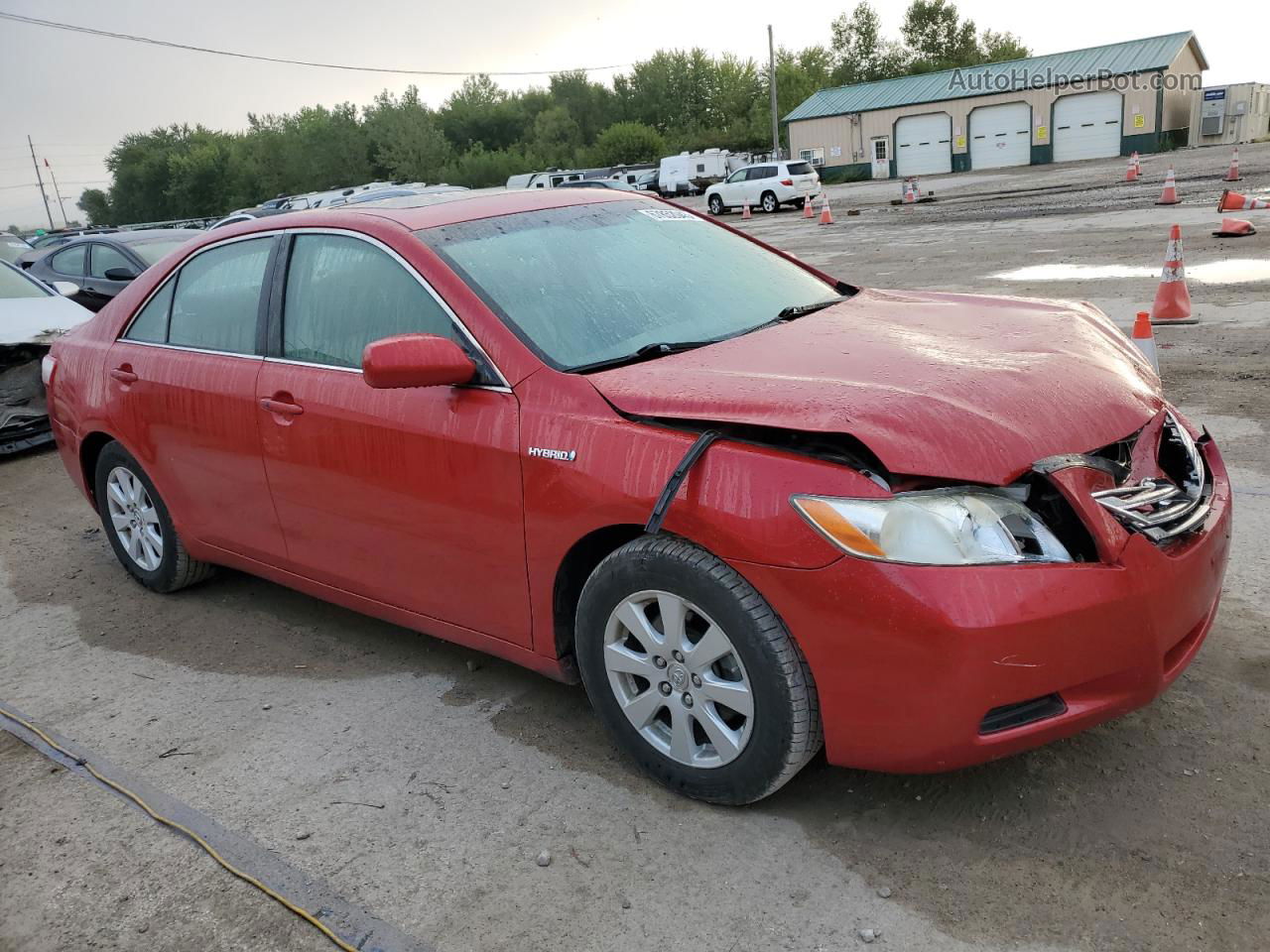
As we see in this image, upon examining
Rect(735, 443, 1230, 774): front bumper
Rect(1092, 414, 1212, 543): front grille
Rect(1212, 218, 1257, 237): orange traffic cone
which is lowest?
Rect(1212, 218, 1257, 237): orange traffic cone

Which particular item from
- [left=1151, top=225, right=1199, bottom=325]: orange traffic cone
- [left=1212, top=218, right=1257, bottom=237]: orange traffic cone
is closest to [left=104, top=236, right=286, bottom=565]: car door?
[left=1151, top=225, right=1199, bottom=325]: orange traffic cone

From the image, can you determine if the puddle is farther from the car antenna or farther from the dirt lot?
the car antenna

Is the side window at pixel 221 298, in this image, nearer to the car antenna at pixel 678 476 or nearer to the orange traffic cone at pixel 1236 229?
the car antenna at pixel 678 476

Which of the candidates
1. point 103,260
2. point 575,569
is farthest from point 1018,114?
point 575,569

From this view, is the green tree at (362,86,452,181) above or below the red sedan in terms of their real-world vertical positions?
above

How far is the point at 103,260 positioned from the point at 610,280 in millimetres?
10572

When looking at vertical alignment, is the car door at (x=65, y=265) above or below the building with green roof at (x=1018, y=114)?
below

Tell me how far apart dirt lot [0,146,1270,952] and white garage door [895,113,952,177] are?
49.8 metres

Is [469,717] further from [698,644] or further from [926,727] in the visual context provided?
Answer: [926,727]

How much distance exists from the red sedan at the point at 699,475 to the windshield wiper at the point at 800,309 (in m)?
0.07

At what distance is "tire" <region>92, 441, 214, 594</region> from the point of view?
459cm

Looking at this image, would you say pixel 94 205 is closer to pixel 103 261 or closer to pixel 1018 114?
pixel 1018 114

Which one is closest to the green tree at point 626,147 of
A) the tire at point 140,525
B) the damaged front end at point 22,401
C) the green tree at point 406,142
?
the green tree at point 406,142

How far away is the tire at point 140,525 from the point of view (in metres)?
4.59
